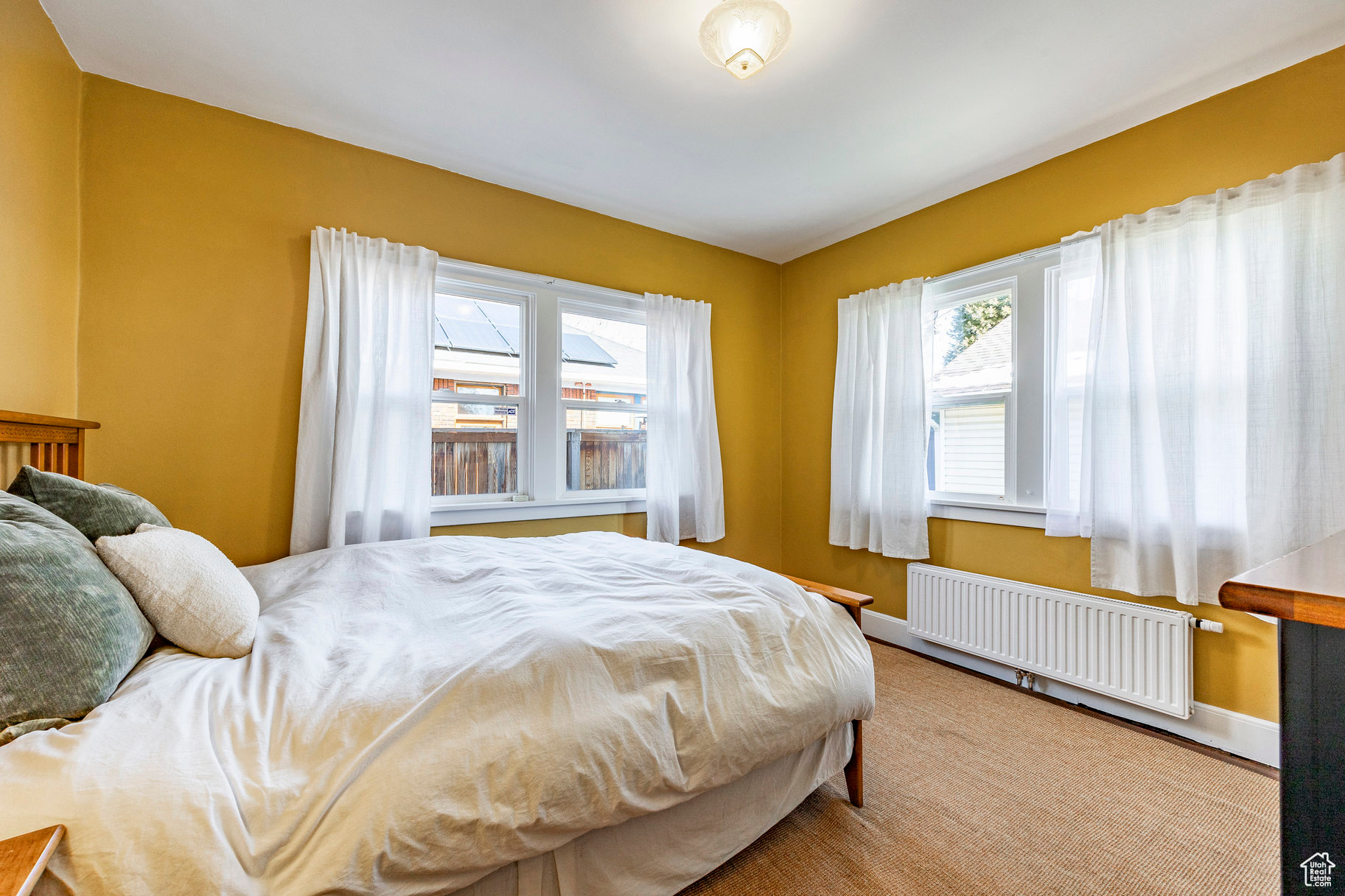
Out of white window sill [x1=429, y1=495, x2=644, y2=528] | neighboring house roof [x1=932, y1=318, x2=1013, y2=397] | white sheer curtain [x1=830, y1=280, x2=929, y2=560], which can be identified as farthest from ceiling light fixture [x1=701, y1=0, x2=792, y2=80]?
white window sill [x1=429, y1=495, x2=644, y2=528]

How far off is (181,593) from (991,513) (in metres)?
3.32

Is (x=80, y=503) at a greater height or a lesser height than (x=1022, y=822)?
greater

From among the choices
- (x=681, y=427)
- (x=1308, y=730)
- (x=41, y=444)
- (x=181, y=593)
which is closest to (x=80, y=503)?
(x=181, y=593)

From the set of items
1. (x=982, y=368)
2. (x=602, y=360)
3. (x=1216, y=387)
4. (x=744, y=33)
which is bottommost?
(x=1216, y=387)

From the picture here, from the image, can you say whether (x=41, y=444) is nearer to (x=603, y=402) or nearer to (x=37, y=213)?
(x=37, y=213)

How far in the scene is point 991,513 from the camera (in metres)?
2.93

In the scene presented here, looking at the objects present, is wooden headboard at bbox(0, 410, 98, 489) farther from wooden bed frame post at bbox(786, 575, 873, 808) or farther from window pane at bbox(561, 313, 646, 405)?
wooden bed frame post at bbox(786, 575, 873, 808)

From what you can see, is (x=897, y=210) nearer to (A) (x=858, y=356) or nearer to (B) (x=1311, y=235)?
(A) (x=858, y=356)

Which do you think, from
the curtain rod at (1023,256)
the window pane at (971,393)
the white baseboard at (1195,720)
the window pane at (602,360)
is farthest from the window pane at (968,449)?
the window pane at (602,360)

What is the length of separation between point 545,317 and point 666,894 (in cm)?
276

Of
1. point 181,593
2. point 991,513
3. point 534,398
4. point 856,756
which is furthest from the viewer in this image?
point 534,398

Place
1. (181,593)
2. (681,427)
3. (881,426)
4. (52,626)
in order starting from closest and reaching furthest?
(52,626) < (181,593) < (881,426) < (681,427)

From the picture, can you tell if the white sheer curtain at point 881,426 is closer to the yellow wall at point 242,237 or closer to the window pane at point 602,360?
the yellow wall at point 242,237

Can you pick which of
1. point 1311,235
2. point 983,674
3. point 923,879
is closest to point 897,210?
point 1311,235
